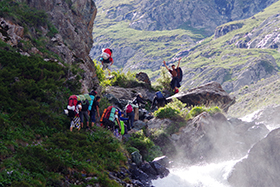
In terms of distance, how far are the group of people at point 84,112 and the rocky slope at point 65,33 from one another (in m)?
1.59

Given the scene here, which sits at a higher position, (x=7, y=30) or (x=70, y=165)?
(x=7, y=30)

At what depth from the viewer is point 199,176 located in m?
14.2

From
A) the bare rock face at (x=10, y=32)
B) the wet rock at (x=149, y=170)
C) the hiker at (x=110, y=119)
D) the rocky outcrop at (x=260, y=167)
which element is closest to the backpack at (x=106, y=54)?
the bare rock face at (x=10, y=32)

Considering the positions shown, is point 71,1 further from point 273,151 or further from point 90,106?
point 273,151

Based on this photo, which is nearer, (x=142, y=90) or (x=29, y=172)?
(x=29, y=172)

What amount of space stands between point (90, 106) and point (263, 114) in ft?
61.2

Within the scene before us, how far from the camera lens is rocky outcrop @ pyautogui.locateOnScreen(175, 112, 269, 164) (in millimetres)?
16547

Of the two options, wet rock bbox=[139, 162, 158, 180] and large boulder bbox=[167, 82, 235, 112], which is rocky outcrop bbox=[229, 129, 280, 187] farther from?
large boulder bbox=[167, 82, 235, 112]

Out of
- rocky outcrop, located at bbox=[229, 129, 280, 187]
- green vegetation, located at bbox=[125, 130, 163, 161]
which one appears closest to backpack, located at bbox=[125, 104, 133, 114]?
green vegetation, located at bbox=[125, 130, 163, 161]

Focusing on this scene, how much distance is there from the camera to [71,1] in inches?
894

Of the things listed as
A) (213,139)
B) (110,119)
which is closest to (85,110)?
(110,119)

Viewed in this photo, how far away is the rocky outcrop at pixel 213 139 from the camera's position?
16.5 meters

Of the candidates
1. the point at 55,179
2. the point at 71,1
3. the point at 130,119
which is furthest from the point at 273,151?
the point at 71,1

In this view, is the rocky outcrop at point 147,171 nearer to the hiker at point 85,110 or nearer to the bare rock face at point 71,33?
the hiker at point 85,110
